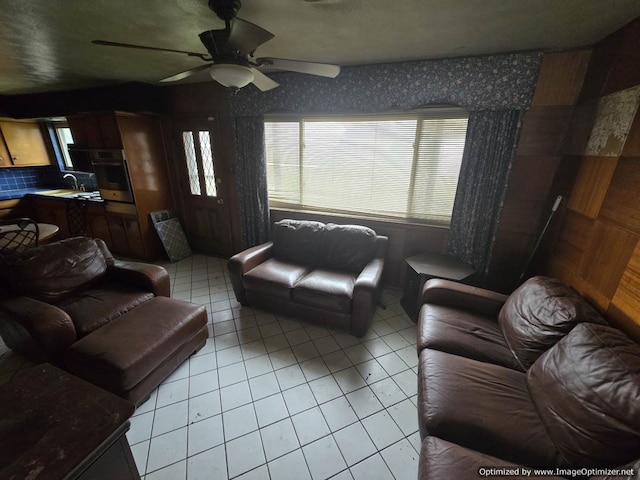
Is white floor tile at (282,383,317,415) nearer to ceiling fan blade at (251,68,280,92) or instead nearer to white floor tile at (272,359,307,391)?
white floor tile at (272,359,307,391)

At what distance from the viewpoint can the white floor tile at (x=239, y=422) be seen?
1.57 meters

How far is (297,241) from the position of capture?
3.00 metres

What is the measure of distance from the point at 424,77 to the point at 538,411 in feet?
8.67

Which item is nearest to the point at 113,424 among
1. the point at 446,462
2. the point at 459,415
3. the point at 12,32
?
the point at 446,462

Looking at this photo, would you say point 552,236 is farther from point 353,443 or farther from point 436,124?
point 353,443

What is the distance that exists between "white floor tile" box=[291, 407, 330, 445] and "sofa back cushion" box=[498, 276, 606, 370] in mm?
1283

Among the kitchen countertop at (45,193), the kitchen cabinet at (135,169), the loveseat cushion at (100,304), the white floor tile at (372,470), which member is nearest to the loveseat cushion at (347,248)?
the white floor tile at (372,470)

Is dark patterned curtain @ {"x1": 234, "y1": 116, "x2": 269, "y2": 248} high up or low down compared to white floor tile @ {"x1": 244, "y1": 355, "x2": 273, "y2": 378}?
up

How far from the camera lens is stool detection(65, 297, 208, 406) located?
5.12 feet

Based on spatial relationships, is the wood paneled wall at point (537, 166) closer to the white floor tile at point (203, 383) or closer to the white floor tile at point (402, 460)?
the white floor tile at point (402, 460)

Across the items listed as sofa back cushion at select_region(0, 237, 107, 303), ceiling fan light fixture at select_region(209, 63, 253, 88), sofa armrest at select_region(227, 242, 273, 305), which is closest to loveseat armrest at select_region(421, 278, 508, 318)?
sofa armrest at select_region(227, 242, 273, 305)

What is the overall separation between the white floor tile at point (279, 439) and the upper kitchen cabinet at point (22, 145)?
235 inches

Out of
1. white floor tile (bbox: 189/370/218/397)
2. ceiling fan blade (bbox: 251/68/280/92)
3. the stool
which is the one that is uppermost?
ceiling fan blade (bbox: 251/68/280/92)

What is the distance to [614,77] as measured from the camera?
180 cm
